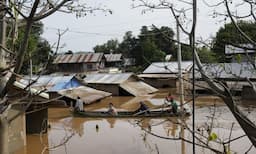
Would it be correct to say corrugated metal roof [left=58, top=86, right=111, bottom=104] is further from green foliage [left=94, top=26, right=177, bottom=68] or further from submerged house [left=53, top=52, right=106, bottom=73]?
submerged house [left=53, top=52, right=106, bottom=73]

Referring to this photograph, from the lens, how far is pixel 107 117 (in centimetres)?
1406

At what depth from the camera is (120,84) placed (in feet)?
75.9

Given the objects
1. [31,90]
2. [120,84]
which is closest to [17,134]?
[31,90]

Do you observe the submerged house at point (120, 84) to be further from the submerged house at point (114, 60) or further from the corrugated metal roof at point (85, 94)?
the submerged house at point (114, 60)

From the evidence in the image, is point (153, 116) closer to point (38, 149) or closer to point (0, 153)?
point (38, 149)

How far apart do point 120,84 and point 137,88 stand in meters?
1.31

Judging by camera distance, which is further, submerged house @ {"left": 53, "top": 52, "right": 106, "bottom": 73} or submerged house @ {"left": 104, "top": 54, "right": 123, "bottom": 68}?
submerged house @ {"left": 104, "top": 54, "right": 123, "bottom": 68}

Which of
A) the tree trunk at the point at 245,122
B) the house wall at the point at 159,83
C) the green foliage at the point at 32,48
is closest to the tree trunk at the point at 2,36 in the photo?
the green foliage at the point at 32,48

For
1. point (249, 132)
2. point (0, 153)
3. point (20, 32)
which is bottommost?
point (0, 153)

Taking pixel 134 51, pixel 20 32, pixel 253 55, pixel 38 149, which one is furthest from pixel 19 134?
pixel 134 51

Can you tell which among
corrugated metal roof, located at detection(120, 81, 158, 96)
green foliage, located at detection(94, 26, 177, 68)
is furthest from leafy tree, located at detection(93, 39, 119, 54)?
corrugated metal roof, located at detection(120, 81, 158, 96)

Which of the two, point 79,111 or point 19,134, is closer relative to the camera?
point 19,134

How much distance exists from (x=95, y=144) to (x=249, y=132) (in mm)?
9055

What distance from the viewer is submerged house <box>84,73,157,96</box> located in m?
23.1
